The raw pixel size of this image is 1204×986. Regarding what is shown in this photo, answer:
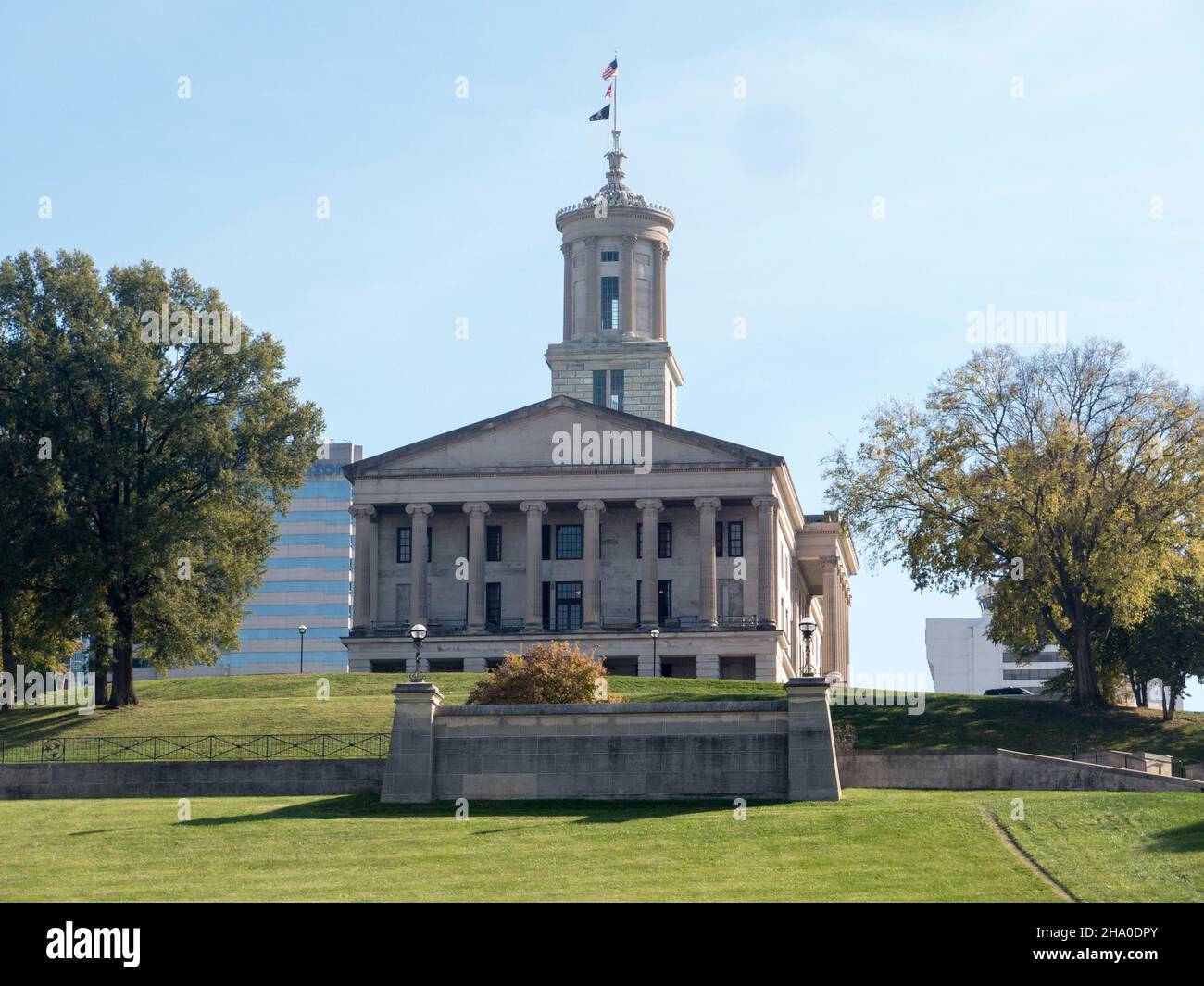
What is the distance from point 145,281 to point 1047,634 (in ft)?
122

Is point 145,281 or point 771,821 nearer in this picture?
point 771,821

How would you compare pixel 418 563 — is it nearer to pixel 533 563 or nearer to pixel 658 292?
pixel 533 563

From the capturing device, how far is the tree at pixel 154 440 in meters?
64.2

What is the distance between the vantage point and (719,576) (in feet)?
310

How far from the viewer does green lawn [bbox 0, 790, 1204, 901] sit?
32094 millimetres

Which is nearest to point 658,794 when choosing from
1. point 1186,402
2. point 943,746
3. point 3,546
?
point 943,746

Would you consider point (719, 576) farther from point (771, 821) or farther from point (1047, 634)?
point (771, 821)

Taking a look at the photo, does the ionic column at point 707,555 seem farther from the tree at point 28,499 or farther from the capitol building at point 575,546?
the tree at point 28,499

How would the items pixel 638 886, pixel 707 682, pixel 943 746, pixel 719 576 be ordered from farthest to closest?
1. pixel 719 576
2. pixel 707 682
3. pixel 943 746
4. pixel 638 886

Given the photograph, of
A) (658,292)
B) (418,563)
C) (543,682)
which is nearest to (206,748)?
(543,682)

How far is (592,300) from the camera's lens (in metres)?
115

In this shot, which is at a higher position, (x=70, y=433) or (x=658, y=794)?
(x=70, y=433)

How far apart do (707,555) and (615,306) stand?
28.2m

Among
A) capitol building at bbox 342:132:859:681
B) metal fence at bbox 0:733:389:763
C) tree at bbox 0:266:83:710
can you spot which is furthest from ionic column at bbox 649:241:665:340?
metal fence at bbox 0:733:389:763
